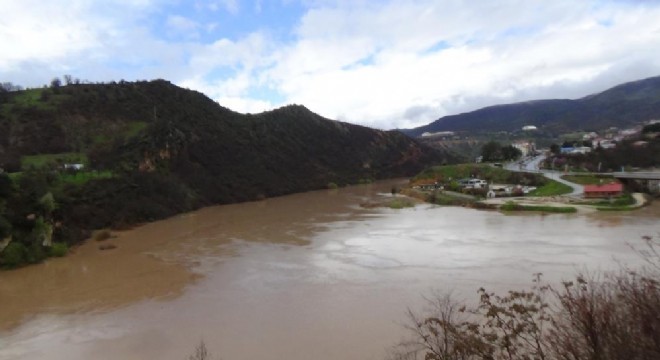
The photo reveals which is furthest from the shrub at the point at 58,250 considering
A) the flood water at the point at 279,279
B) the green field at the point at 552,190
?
the green field at the point at 552,190

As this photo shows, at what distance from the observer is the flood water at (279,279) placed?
1244 cm

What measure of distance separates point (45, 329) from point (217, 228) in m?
18.3

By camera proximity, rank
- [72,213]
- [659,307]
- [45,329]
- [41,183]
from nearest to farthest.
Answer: [659,307] → [45,329] → [41,183] → [72,213]

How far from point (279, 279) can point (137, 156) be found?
90.5ft

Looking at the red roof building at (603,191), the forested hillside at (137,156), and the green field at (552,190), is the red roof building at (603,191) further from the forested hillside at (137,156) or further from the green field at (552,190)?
the forested hillside at (137,156)

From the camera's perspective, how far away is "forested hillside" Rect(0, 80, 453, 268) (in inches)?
1177

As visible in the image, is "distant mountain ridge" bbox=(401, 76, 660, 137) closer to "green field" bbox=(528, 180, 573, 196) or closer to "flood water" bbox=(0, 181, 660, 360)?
"green field" bbox=(528, 180, 573, 196)

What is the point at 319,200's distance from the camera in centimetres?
4881

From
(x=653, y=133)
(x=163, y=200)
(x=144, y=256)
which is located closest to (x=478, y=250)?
(x=144, y=256)

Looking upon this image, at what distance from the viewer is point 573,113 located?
150125mm

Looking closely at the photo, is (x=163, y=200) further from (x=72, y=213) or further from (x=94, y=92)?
(x=94, y=92)

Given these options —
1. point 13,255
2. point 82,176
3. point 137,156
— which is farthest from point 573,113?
point 13,255

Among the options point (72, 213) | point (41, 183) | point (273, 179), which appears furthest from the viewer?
point (273, 179)

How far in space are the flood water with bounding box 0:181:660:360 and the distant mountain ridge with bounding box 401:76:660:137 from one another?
115m
